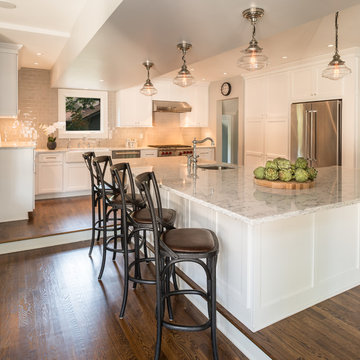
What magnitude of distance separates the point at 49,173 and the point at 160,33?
4.07 m

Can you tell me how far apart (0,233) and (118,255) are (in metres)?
1.60

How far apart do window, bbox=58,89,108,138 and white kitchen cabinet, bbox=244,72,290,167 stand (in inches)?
119

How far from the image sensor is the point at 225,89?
7262 mm

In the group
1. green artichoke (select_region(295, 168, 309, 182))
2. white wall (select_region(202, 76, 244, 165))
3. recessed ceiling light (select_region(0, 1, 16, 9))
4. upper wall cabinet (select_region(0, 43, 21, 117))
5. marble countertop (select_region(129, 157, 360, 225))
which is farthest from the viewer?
white wall (select_region(202, 76, 244, 165))

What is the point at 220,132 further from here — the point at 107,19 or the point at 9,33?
the point at 107,19

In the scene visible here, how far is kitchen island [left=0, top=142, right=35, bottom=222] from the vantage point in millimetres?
4547

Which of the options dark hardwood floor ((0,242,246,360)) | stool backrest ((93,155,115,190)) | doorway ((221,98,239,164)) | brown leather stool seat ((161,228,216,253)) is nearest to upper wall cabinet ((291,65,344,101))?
doorway ((221,98,239,164))

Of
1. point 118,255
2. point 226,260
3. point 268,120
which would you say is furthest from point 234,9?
point 268,120

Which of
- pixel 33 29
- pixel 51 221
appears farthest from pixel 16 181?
pixel 33 29

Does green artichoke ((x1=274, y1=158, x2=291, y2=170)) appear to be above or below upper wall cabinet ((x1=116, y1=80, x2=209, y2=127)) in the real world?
below

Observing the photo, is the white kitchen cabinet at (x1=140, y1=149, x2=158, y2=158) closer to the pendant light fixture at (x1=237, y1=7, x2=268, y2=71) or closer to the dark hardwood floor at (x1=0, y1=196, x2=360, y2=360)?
the dark hardwood floor at (x1=0, y1=196, x2=360, y2=360)

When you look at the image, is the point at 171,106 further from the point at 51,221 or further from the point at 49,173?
the point at 51,221

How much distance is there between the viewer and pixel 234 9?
2.26m

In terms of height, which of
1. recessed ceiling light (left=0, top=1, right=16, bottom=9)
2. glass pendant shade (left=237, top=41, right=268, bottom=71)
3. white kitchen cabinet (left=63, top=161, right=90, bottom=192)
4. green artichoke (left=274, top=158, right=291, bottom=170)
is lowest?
white kitchen cabinet (left=63, top=161, right=90, bottom=192)
